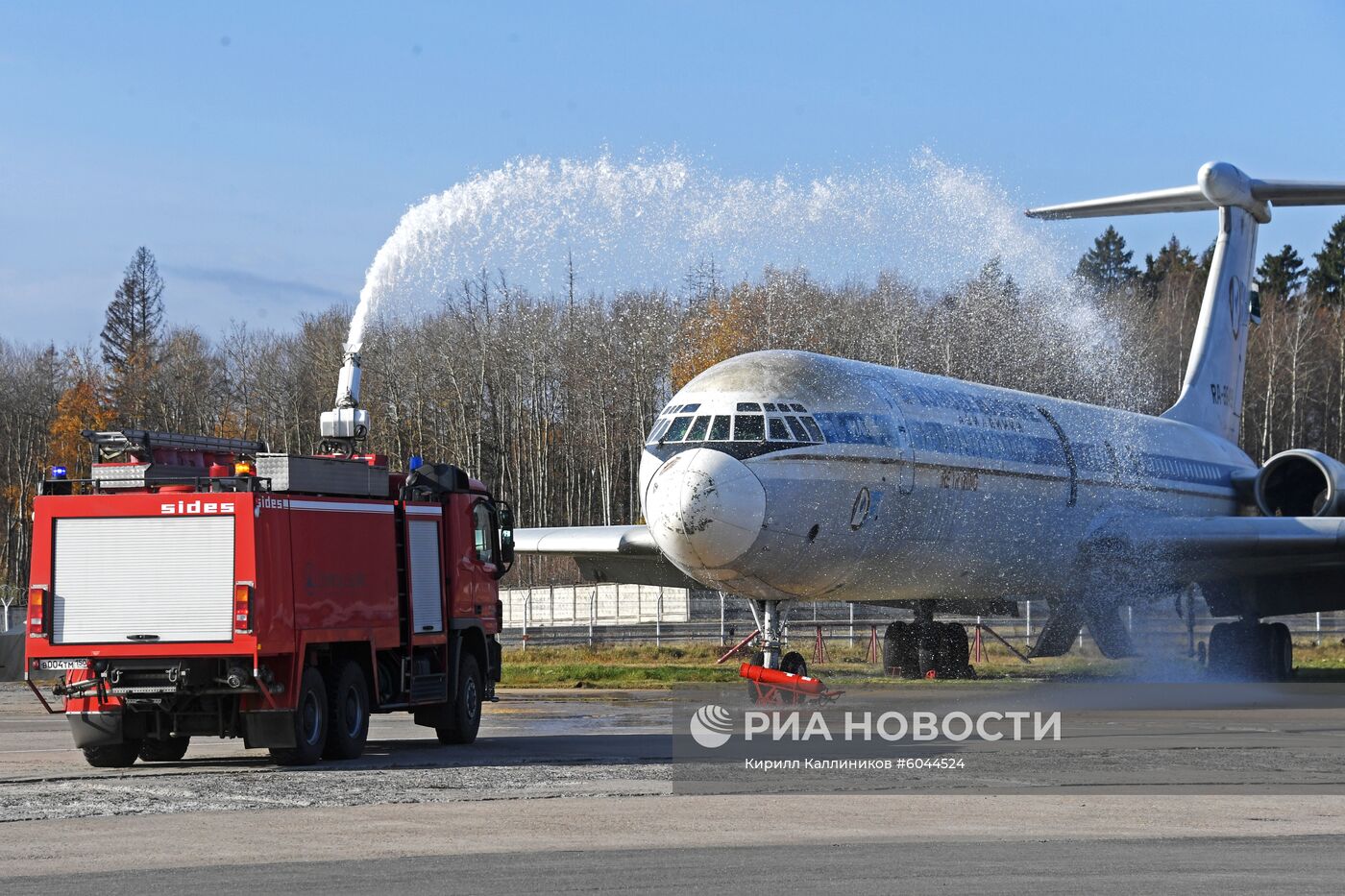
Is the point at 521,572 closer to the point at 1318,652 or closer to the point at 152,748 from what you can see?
the point at 1318,652

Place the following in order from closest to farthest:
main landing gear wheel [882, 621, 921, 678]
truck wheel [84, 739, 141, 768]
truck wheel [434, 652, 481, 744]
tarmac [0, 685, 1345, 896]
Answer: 1. tarmac [0, 685, 1345, 896]
2. truck wheel [84, 739, 141, 768]
3. truck wheel [434, 652, 481, 744]
4. main landing gear wheel [882, 621, 921, 678]

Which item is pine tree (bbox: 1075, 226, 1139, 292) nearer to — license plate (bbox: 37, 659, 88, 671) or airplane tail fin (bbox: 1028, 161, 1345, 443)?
airplane tail fin (bbox: 1028, 161, 1345, 443)

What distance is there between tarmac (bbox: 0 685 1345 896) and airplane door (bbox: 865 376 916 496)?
6571 mm

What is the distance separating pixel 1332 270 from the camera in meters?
102

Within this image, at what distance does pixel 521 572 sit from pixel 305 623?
50442 mm

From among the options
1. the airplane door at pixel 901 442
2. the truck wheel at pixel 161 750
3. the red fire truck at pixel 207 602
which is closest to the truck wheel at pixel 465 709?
the red fire truck at pixel 207 602

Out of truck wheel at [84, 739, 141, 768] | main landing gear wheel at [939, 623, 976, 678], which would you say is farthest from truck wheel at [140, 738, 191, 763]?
main landing gear wheel at [939, 623, 976, 678]

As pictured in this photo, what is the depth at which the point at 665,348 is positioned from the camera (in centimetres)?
6650

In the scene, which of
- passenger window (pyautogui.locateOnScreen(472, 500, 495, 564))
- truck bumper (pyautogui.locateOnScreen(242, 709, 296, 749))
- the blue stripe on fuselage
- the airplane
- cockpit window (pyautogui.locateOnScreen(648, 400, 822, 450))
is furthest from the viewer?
the blue stripe on fuselage

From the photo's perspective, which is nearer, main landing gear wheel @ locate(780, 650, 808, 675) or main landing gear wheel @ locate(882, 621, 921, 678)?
main landing gear wheel @ locate(780, 650, 808, 675)

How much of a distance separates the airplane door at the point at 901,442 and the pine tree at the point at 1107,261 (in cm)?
8599

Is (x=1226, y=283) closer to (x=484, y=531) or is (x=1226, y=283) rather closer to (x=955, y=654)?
(x=955, y=654)

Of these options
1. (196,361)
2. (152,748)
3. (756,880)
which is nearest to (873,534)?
(152,748)

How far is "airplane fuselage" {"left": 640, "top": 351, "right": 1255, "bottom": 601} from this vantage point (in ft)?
67.1
